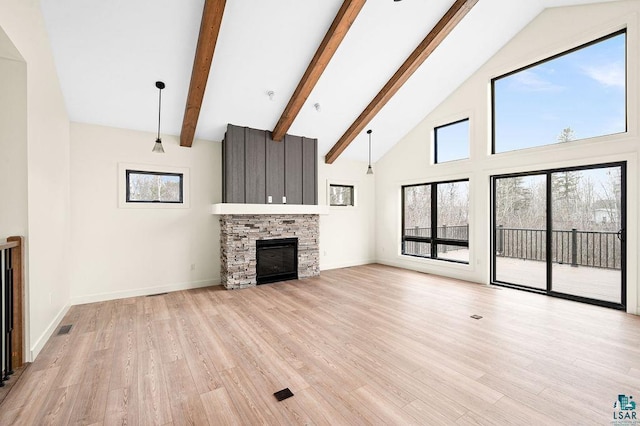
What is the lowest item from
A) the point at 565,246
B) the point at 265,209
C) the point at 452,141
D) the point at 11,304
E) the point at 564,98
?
the point at 11,304

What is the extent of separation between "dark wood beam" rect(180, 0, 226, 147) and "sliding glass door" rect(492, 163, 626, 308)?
5.21 meters

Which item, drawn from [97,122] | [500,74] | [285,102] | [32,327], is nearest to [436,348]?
[32,327]

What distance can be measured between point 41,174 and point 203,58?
87.3 inches

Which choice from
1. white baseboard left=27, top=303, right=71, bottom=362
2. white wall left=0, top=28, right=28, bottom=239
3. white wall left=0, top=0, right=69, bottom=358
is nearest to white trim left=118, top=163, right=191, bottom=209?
white wall left=0, top=0, right=69, bottom=358

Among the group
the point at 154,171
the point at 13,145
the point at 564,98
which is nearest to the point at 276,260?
the point at 154,171

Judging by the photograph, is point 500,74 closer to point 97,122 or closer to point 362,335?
point 362,335

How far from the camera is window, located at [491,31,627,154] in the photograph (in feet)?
12.6

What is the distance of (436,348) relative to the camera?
8.93ft

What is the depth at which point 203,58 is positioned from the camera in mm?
3367

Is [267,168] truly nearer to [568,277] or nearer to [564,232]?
[564,232]

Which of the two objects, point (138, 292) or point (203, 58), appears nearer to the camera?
point (203, 58)

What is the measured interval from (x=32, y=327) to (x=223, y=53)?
12.4 feet

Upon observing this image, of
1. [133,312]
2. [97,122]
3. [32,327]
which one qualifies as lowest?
[133,312]

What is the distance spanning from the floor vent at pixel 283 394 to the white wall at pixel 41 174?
2.51 metres
